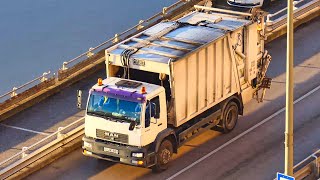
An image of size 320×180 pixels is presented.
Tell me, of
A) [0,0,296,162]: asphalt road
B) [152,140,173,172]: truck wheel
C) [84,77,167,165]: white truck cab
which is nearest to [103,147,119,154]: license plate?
[84,77,167,165]: white truck cab

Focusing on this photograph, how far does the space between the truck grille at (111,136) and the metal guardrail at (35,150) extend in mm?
1797

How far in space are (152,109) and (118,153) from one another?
1.48 m

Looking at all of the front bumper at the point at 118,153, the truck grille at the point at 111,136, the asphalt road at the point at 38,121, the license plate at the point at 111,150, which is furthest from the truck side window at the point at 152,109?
the asphalt road at the point at 38,121

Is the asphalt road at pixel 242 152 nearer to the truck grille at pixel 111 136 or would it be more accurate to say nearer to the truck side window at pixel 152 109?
the truck grille at pixel 111 136

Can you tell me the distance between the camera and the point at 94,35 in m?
42.0

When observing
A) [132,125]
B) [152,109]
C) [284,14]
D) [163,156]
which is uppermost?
[152,109]

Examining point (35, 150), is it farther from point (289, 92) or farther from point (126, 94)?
point (289, 92)

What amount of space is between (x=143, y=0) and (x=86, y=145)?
2291 centimetres

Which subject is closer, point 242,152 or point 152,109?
point 152,109

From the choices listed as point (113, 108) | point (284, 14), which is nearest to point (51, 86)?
point (113, 108)

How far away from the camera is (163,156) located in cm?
2516

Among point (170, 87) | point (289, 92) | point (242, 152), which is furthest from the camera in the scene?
point (242, 152)

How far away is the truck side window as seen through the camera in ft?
80.1

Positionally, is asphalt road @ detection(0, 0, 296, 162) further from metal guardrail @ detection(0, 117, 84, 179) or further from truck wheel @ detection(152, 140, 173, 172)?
truck wheel @ detection(152, 140, 173, 172)
